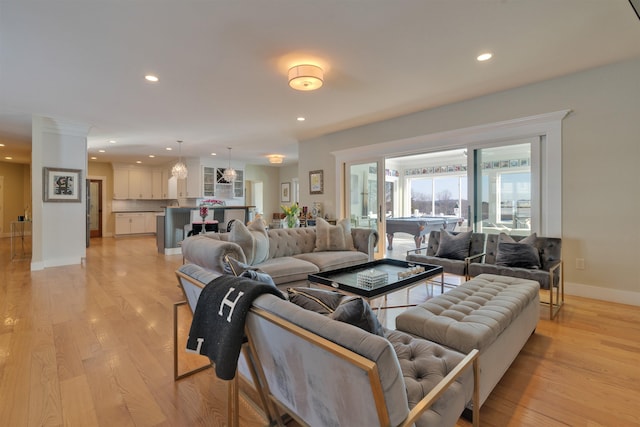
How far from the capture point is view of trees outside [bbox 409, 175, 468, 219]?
9148mm

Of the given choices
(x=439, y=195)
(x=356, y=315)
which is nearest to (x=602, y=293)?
(x=356, y=315)

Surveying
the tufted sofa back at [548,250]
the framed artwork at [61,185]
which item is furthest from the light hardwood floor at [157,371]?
the framed artwork at [61,185]

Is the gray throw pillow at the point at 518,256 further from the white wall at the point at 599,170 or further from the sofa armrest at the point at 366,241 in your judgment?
the sofa armrest at the point at 366,241

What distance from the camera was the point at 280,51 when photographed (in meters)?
2.87

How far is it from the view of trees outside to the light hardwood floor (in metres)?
6.12

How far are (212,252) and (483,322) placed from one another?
2.26m

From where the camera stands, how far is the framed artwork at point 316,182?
6.57 meters

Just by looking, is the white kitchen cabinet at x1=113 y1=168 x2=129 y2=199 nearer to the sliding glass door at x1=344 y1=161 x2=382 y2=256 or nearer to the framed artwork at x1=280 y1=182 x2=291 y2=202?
the framed artwork at x1=280 y1=182 x2=291 y2=202

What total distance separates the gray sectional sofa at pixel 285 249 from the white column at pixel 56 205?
3624 mm

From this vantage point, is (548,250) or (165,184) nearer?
(548,250)

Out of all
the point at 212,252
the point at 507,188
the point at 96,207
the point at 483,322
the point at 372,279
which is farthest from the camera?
the point at 96,207

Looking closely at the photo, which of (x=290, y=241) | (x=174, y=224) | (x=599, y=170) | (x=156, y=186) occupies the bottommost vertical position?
(x=290, y=241)

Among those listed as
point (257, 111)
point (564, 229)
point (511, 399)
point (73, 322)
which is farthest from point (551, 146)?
point (73, 322)

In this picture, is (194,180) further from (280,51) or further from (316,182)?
(280,51)
